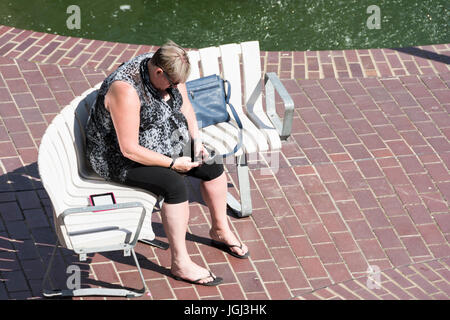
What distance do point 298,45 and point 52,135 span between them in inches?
179

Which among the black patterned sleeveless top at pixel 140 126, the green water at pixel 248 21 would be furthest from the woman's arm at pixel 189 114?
the green water at pixel 248 21

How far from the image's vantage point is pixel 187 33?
8.27 metres

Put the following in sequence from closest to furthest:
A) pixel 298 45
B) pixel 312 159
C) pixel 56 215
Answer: pixel 56 215, pixel 312 159, pixel 298 45

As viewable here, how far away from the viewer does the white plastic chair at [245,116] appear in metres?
4.75

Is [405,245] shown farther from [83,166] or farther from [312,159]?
[83,166]

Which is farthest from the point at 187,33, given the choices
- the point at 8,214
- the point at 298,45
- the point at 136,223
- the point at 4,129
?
the point at 136,223

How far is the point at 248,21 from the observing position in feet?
27.9

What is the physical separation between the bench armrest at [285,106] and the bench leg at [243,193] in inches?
15.2

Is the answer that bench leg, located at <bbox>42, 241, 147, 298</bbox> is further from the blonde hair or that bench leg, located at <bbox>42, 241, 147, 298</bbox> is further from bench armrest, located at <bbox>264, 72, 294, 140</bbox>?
bench armrest, located at <bbox>264, 72, 294, 140</bbox>

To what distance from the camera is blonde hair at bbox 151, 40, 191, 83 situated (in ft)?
13.1

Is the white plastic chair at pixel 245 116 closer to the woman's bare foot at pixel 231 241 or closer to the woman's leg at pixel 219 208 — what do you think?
the woman's leg at pixel 219 208

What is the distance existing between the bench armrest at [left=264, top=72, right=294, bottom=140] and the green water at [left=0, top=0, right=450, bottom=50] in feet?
9.18

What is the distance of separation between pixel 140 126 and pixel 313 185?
5.44 ft

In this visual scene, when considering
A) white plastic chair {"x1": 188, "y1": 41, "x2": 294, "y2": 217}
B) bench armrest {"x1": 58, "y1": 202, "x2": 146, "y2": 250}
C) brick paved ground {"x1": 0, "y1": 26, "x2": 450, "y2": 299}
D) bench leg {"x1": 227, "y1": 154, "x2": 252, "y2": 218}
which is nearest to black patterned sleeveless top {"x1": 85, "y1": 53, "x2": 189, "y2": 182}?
bench armrest {"x1": 58, "y1": 202, "x2": 146, "y2": 250}
